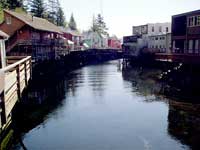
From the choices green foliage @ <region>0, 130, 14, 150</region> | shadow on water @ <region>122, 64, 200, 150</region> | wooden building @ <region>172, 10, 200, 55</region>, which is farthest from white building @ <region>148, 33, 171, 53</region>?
green foliage @ <region>0, 130, 14, 150</region>

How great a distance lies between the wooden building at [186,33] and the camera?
1722 inches

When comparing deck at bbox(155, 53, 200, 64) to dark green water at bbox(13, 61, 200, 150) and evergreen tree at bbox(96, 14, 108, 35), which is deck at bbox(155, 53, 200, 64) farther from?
evergreen tree at bbox(96, 14, 108, 35)

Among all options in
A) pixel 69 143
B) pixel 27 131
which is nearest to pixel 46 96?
pixel 27 131

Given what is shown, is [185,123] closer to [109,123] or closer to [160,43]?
[109,123]

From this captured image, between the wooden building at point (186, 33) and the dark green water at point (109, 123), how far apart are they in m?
17.7

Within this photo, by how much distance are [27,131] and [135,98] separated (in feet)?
46.0

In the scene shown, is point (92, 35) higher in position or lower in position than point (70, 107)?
higher

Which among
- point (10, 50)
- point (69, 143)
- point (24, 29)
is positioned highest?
point (24, 29)

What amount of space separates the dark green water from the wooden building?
1771cm

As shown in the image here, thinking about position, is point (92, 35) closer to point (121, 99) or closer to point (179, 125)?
point (121, 99)

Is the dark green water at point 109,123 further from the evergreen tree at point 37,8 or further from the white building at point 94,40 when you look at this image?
the white building at point 94,40

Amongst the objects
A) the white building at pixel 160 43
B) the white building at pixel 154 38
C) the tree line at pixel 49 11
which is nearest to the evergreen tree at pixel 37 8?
the tree line at pixel 49 11

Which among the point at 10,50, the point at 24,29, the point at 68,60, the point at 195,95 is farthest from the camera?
the point at 68,60

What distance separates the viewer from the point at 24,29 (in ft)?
168
